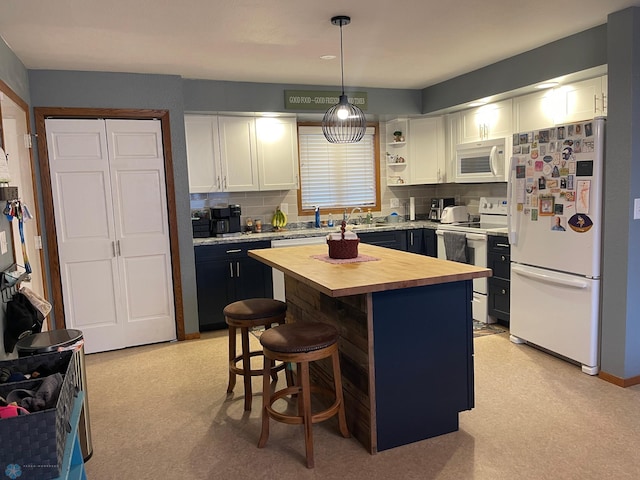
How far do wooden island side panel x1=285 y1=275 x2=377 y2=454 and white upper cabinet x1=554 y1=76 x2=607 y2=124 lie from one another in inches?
98.6

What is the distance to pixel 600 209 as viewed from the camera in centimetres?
331

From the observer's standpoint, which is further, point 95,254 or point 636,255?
point 95,254

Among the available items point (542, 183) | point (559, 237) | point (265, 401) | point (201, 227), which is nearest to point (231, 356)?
point (265, 401)

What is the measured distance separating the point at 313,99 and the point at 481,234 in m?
2.10

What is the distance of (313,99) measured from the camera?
16.5 ft

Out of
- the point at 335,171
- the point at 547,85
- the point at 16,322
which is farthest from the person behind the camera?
the point at 335,171

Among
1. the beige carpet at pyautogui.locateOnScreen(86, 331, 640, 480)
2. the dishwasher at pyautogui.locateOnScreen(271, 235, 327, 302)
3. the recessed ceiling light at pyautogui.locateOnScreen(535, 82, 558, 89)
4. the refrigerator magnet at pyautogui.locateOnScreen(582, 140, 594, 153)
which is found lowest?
the beige carpet at pyautogui.locateOnScreen(86, 331, 640, 480)

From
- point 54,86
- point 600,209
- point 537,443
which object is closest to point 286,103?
point 54,86

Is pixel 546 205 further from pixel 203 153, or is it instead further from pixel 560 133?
pixel 203 153

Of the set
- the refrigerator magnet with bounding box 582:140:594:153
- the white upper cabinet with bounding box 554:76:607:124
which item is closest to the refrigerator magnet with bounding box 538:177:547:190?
the refrigerator magnet with bounding box 582:140:594:153

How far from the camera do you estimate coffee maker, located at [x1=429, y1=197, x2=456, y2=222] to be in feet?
19.1

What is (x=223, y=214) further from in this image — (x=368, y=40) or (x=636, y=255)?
(x=636, y=255)

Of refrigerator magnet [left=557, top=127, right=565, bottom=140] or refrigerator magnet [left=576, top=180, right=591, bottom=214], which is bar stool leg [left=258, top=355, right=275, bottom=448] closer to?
refrigerator magnet [left=576, top=180, right=591, bottom=214]

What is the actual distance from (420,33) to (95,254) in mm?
3138
